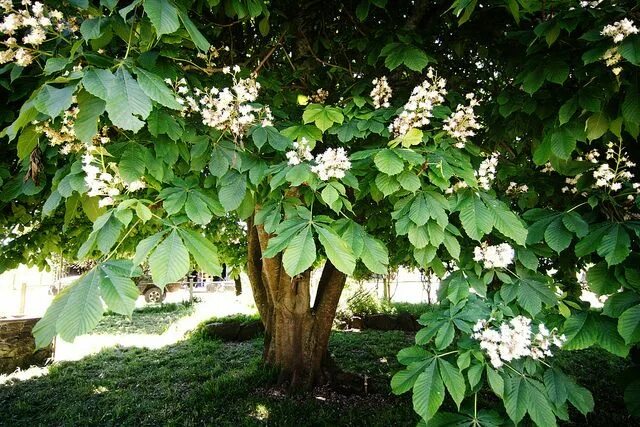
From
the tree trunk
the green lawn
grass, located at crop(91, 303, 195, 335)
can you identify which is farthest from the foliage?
grass, located at crop(91, 303, 195, 335)

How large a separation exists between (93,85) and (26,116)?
0.32 metres

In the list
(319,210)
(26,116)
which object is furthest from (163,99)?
(319,210)

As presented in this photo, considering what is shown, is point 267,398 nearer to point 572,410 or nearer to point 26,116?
point 572,410

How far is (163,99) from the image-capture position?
4.48 feet

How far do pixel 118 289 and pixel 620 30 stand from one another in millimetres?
2152

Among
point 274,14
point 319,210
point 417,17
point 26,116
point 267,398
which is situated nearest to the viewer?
point 26,116

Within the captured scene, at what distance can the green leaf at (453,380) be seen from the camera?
1.60 meters

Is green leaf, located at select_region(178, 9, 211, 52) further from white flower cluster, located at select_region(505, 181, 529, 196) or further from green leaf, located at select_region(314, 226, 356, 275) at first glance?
white flower cluster, located at select_region(505, 181, 529, 196)

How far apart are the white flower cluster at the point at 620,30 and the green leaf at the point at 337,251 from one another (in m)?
1.41

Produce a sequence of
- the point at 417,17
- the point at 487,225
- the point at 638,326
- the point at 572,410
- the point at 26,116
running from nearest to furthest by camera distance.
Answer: the point at 26,116, the point at 638,326, the point at 487,225, the point at 417,17, the point at 572,410

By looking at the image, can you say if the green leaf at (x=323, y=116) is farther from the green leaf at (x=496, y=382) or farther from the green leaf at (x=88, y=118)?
the green leaf at (x=496, y=382)

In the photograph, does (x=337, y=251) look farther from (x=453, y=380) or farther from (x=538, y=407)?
(x=538, y=407)

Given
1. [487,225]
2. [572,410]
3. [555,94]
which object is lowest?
[572,410]

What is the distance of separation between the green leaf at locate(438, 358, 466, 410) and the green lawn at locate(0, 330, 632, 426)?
8.89 feet
